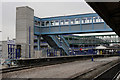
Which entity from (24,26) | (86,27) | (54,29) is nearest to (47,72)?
(24,26)

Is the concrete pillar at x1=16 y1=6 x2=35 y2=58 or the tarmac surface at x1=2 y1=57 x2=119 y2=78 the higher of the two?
the concrete pillar at x1=16 y1=6 x2=35 y2=58

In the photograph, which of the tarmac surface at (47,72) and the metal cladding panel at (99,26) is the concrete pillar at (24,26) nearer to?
the tarmac surface at (47,72)

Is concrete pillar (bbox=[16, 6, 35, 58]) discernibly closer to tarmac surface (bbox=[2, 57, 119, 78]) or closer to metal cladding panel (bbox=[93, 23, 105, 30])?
tarmac surface (bbox=[2, 57, 119, 78])

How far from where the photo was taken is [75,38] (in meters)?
70.9

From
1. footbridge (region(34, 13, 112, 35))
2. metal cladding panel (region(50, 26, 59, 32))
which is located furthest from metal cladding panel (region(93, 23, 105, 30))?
metal cladding panel (region(50, 26, 59, 32))

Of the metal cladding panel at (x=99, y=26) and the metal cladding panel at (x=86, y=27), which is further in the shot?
the metal cladding panel at (x=86, y=27)

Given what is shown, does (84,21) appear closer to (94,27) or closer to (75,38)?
(94,27)

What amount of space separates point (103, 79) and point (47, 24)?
76.5 feet

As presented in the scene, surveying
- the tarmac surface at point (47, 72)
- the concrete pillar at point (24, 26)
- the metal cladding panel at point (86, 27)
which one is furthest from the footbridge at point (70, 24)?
the tarmac surface at point (47, 72)

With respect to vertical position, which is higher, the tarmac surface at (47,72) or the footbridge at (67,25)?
the footbridge at (67,25)

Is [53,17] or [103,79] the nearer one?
[103,79]

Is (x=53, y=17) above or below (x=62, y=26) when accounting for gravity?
above

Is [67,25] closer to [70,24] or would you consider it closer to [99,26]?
[70,24]

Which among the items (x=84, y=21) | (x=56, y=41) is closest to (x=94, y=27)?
(x=84, y=21)
